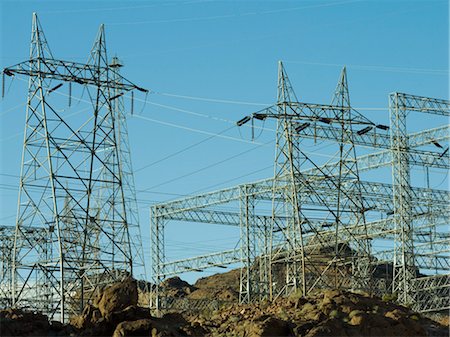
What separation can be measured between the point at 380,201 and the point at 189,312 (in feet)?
47.2

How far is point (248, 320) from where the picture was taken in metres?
33.4

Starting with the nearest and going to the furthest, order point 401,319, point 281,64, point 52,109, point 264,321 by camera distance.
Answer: point 264,321 < point 401,319 < point 52,109 < point 281,64

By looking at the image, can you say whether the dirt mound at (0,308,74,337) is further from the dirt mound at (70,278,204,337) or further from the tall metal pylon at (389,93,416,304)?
the tall metal pylon at (389,93,416,304)

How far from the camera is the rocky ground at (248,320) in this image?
2862 centimetres

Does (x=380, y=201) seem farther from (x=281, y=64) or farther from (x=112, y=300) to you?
(x=112, y=300)

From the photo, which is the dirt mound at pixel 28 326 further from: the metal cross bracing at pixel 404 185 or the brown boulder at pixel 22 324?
the metal cross bracing at pixel 404 185

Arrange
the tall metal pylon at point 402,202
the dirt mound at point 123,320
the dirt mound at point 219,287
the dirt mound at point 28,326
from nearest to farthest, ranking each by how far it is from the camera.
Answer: the dirt mound at point 123,320 < the dirt mound at point 28,326 < the tall metal pylon at point 402,202 < the dirt mound at point 219,287

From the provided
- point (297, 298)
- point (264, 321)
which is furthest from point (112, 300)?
point (297, 298)

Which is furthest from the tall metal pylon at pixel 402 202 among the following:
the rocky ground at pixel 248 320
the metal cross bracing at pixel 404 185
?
the rocky ground at pixel 248 320

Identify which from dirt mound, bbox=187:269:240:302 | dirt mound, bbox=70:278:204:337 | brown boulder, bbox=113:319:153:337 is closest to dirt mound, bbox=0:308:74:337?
dirt mound, bbox=70:278:204:337

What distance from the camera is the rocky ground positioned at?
28.6 metres

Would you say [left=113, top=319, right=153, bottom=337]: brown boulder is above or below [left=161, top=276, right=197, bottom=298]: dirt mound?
below

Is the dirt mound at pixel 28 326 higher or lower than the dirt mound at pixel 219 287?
lower

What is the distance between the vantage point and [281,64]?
47625mm
